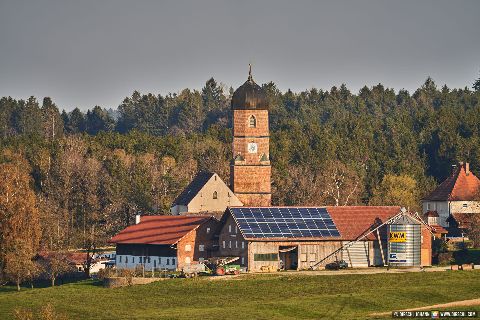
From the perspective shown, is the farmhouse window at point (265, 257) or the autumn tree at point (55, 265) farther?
the autumn tree at point (55, 265)

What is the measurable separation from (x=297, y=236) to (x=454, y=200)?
36137mm

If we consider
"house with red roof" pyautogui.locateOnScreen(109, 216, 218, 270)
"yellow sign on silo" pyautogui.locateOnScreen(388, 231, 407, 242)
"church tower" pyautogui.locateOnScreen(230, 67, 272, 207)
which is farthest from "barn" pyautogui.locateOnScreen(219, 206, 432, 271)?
"church tower" pyautogui.locateOnScreen(230, 67, 272, 207)

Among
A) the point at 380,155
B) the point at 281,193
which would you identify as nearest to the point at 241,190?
the point at 281,193

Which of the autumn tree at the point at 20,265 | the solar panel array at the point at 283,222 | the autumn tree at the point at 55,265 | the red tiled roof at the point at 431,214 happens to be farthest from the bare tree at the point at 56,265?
the red tiled roof at the point at 431,214

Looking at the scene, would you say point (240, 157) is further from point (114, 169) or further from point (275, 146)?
point (275, 146)

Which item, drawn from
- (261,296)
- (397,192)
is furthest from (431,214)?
(261,296)

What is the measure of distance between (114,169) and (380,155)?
1444 inches

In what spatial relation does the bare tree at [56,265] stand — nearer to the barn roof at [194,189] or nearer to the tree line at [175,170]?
the tree line at [175,170]

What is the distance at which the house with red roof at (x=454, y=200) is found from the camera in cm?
14025

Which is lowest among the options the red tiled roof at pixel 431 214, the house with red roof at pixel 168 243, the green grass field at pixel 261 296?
the green grass field at pixel 261 296

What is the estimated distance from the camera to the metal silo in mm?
111312

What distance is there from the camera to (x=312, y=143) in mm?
177625

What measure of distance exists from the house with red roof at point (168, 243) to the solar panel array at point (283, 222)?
3.74m

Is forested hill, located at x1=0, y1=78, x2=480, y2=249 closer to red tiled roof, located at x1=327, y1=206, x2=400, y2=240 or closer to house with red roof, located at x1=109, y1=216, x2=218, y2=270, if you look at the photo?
house with red roof, located at x1=109, y1=216, x2=218, y2=270
